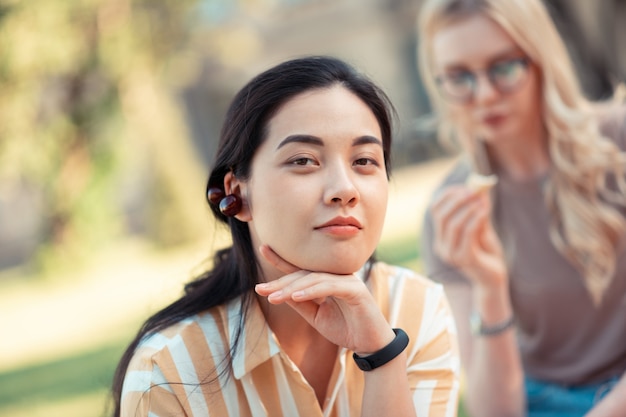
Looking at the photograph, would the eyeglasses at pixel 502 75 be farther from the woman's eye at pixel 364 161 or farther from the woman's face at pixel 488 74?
the woman's eye at pixel 364 161

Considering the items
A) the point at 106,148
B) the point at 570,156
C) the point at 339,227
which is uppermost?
the point at 106,148

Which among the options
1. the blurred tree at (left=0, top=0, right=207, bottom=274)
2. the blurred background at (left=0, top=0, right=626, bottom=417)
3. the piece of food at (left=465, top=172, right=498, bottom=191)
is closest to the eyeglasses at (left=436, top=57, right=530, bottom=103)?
the piece of food at (left=465, top=172, right=498, bottom=191)

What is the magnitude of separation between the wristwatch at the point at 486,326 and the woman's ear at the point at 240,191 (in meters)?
1.36

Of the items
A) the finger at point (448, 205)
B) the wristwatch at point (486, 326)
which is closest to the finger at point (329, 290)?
the finger at point (448, 205)

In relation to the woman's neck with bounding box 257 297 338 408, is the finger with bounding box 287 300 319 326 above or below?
above

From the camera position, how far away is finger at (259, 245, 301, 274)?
2164mm

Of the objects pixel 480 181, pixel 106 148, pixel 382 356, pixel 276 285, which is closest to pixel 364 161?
pixel 276 285

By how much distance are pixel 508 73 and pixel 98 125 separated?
15200 millimetres

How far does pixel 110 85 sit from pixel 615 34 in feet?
34.4

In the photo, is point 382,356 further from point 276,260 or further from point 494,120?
point 494,120

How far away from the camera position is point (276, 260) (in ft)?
7.13

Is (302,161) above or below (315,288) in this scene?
above

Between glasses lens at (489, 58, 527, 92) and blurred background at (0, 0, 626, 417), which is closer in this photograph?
glasses lens at (489, 58, 527, 92)

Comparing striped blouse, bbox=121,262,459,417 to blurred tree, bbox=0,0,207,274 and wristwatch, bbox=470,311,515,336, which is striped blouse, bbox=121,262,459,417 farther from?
blurred tree, bbox=0,0,207,274
